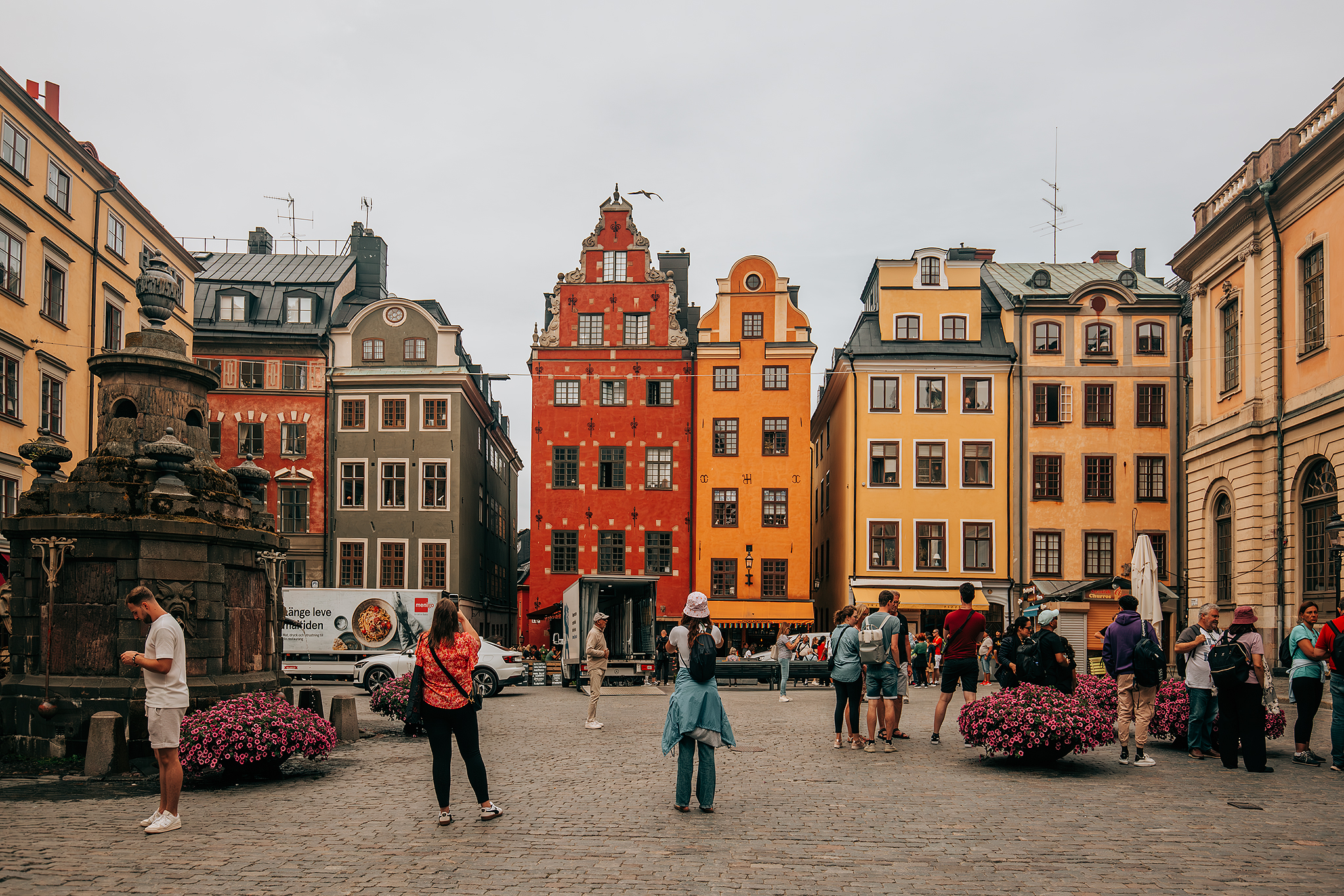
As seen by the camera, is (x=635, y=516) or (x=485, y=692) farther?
(x=635, y=516)

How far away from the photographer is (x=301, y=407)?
45.3 m

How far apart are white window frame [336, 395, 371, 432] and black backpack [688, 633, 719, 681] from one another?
3736cm

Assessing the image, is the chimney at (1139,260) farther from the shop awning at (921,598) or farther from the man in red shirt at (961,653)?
the man in red shirt at (961,653)

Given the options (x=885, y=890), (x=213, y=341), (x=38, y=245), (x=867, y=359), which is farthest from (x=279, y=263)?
(x=885, y=890)

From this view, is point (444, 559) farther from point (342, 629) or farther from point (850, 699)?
point (850, 699)

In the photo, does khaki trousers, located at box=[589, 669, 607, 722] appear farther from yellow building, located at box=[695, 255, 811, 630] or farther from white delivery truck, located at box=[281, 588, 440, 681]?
yellow building, located at box=[695, 255, 811, 630]

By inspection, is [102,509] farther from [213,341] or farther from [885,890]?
[213,341]

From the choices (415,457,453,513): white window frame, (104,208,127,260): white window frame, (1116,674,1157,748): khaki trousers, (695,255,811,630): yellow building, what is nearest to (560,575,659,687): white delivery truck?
(695,255,811,630): yellow building

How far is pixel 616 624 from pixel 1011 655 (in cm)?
2170

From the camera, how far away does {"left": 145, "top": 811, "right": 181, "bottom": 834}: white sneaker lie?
879cm

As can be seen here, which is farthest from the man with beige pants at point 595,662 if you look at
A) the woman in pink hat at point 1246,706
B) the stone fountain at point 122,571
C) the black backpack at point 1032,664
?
the woman in pink hat at point 1246,706

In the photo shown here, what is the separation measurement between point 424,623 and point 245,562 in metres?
20.9

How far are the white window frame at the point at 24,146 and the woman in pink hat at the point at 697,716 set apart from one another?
94.3 ft

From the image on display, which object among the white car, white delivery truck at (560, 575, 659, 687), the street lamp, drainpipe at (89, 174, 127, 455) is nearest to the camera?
the street lamp
